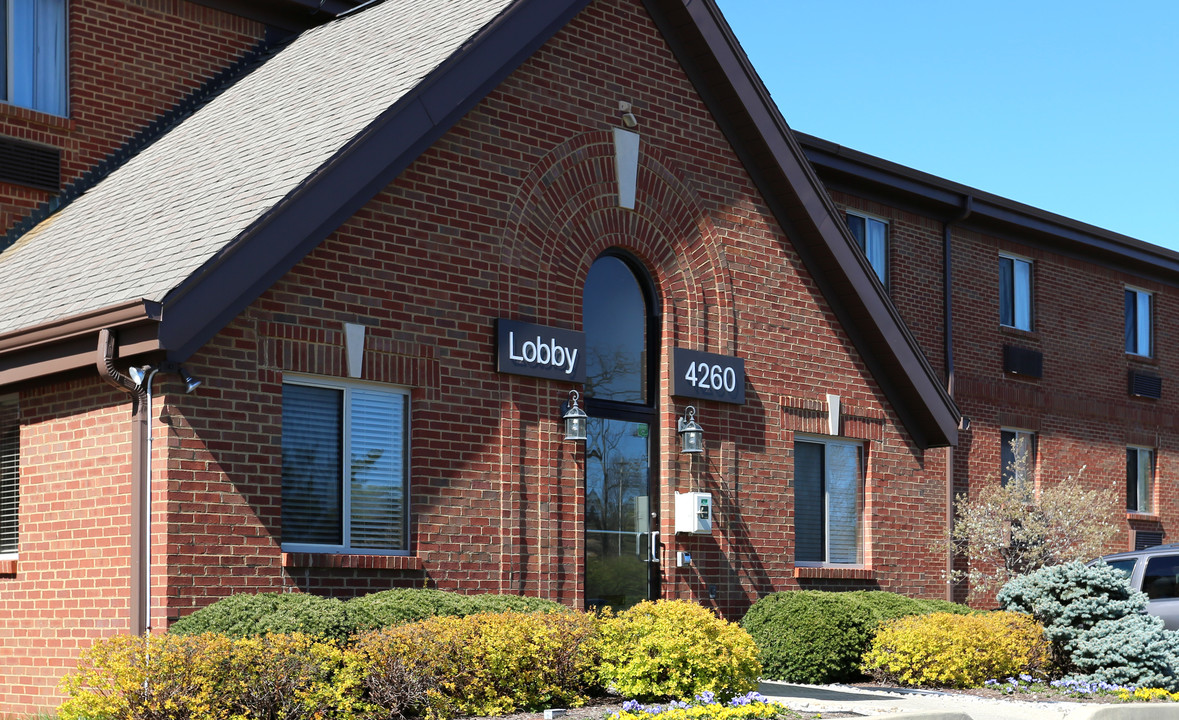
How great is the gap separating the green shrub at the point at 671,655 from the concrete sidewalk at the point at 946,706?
2.97ft

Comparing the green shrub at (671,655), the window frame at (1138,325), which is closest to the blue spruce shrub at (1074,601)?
the green shrub at (671,655)

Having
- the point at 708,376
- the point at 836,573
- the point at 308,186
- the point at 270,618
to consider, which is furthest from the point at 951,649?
the point at 308,186

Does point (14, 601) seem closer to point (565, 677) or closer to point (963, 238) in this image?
point (565, 677)

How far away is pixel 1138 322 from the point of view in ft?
94.0

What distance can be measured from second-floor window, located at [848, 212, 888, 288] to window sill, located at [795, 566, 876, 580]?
6832mm

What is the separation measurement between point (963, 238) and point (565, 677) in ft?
53.1

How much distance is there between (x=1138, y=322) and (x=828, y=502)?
14.2 metres

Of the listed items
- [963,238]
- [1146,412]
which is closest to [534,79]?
[963,238]

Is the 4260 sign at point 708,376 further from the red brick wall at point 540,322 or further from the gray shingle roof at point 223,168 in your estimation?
the gray shingle roof at point 223,168

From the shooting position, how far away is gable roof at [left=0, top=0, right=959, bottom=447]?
36.6 feet

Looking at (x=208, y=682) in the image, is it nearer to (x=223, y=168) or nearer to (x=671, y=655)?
(x=671, y=655)

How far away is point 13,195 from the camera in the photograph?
582 inches

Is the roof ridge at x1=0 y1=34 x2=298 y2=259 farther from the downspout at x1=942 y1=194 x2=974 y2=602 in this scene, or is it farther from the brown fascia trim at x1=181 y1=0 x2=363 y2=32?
the downspout at x1=942 y1=194 x2=974 y2=602

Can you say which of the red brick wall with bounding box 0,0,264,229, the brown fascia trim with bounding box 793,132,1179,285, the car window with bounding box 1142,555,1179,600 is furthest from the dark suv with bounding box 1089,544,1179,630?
Result: the red brick wall with bounding box 0,0,264,229
